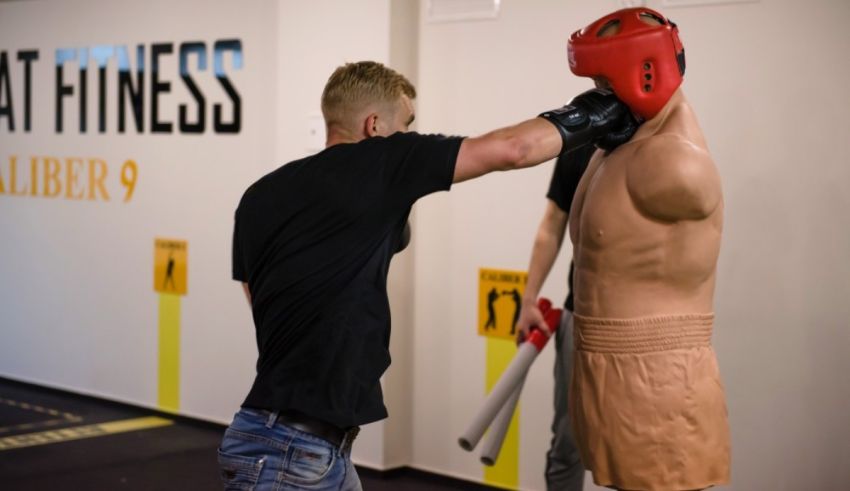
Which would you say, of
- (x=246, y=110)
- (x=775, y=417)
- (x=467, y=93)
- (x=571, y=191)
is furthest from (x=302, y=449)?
(x=246, y=110)

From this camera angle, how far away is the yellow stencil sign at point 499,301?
4.79m

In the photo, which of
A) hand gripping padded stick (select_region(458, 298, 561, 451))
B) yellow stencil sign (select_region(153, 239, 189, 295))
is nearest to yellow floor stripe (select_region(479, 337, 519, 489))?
hand gripping padded stick (select_region(458, 298, 561, 451))

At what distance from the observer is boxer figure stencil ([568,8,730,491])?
2.32 meters

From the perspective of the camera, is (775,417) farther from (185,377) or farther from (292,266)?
(185,377)

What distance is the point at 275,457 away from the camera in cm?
237

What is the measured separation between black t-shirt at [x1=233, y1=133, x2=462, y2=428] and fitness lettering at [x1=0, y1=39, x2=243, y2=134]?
3.56 metres

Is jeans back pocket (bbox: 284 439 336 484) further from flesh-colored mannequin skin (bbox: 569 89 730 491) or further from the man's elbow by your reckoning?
the man's elbow

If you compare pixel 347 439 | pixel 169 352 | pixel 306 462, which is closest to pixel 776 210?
pixel 347 439

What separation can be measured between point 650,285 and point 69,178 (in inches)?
201

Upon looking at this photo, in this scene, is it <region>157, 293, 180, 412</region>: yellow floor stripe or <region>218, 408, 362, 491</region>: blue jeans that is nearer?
<region>218, 408, 362, 491</region>: blue jeans

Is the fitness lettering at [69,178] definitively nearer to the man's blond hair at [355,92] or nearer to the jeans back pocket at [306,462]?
the man's blond hair at [355,92]

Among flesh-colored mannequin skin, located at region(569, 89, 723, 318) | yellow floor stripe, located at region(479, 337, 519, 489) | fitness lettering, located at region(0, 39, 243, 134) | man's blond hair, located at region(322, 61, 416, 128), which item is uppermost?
fitness lettering, located at region(0, 39, 243, 134)

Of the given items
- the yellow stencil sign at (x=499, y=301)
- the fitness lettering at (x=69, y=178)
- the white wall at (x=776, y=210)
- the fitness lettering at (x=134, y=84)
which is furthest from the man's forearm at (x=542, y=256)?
the fitness lettering at (x=69, y=178)

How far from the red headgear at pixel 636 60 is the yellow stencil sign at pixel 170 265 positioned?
4.13 meters
